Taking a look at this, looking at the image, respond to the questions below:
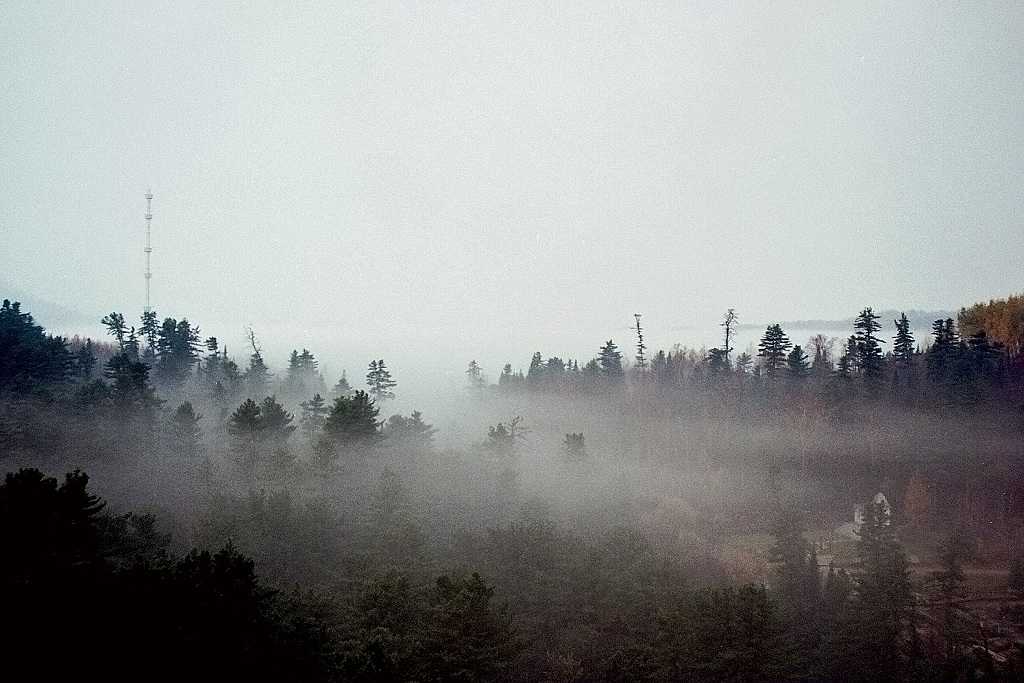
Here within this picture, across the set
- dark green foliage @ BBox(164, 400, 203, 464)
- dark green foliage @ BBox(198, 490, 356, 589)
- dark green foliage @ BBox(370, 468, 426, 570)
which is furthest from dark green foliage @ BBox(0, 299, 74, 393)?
dark green foliage @ BBox(370, 468, 426, 570)

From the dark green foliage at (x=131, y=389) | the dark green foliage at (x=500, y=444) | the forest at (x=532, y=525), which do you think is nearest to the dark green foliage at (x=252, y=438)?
the forest at (x=532, y=525)

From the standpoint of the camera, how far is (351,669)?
1675 cm

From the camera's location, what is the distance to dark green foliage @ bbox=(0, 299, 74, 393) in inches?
1935

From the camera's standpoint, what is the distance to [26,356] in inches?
2005

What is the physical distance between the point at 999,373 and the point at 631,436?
130ft

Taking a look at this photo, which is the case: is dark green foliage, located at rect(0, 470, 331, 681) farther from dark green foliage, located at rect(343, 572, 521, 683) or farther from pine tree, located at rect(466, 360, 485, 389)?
pine tree, located at rect(466, 360, 485, 389)

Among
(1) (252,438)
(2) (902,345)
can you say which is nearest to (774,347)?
(2) (902,345)

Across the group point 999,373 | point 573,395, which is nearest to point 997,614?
point 999,373

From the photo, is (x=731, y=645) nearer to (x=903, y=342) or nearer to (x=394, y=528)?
(x=394, y=528)

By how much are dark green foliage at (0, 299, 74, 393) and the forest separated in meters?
0.26

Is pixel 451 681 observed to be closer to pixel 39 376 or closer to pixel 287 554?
pixel 287 554

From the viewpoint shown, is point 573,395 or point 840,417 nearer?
point 840,417

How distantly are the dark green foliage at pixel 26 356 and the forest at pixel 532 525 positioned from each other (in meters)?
0.26

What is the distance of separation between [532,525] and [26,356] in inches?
1749
